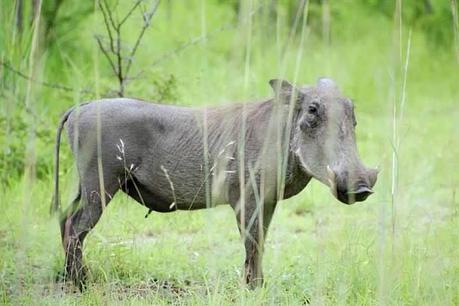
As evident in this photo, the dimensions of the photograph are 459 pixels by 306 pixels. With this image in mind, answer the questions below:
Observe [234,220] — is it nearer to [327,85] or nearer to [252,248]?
[252,248]

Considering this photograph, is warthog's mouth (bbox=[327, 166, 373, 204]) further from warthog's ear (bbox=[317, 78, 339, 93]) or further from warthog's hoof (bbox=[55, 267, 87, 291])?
warthog's hoof (bbox=[55, 267, 87, 291])

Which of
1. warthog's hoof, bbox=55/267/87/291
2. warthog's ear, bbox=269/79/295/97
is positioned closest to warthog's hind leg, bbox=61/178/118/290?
warthog's hoof, bbox=55/267/87/291

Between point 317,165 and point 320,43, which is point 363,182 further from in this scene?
point 320,43

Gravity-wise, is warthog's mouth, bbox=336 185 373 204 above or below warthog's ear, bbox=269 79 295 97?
below

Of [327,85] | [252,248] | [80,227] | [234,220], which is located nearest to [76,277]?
[80,227]

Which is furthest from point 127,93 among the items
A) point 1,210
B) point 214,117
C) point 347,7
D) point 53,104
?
point 347,7

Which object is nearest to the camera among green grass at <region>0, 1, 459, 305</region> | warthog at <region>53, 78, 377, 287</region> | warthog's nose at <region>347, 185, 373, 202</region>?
warthog's nose at <region>347, 185, 373, 202</region>

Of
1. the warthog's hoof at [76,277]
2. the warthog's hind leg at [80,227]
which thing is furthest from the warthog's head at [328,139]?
the warthog's hoof at [76,277]

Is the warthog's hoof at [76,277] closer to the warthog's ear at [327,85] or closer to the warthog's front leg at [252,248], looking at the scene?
the warthog's front leg at [252,248]

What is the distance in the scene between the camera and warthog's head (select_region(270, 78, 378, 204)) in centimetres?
373

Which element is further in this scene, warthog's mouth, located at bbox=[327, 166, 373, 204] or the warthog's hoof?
the warthog's hoof

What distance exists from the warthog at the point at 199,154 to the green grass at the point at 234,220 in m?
0.16

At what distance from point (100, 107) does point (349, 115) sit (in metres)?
1.09

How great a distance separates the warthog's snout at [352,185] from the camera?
3688 mm
